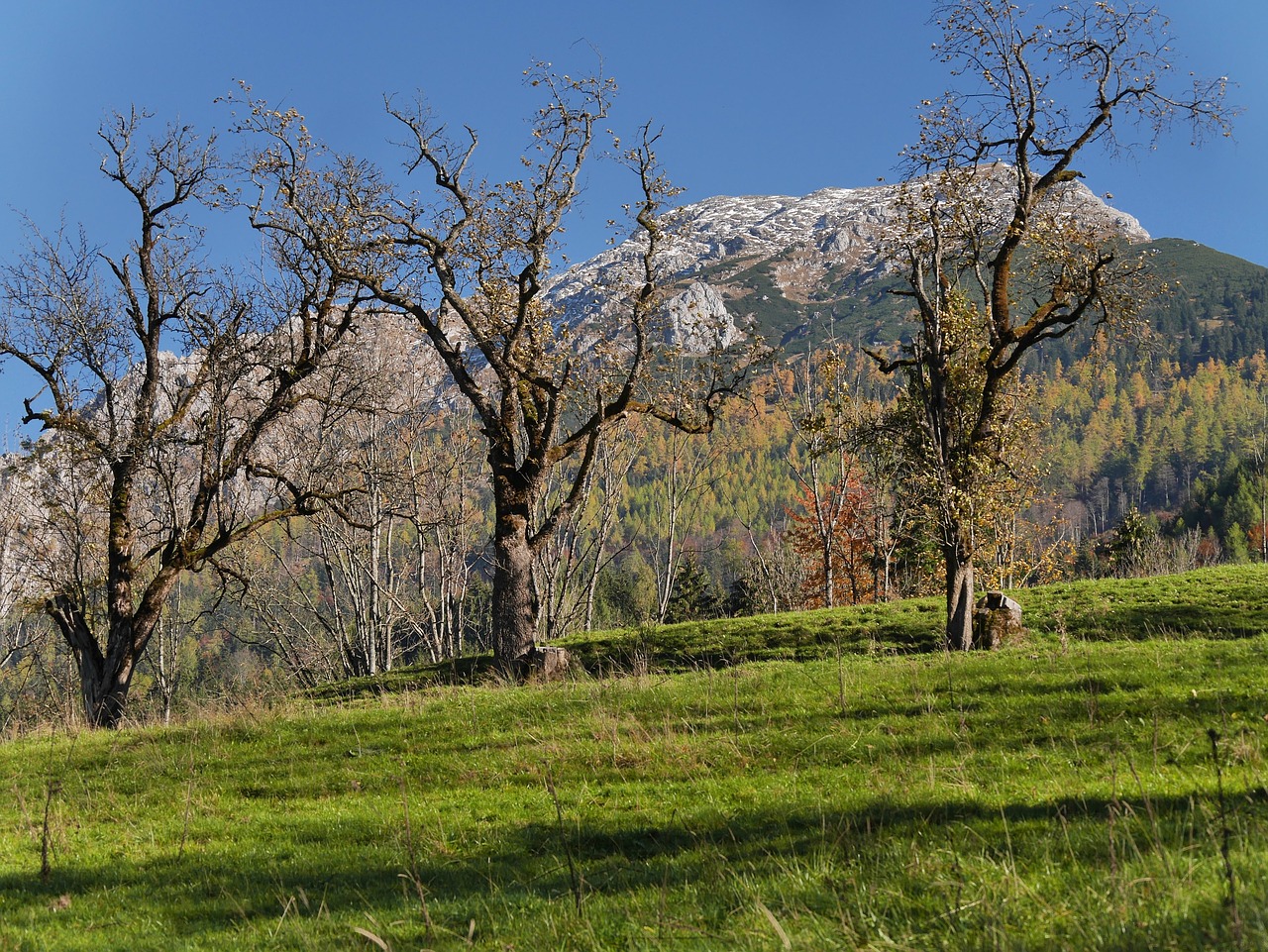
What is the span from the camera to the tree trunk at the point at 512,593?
67.0 ft

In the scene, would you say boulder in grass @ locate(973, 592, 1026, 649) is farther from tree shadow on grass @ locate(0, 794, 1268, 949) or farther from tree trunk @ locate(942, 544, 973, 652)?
tree shadow on grass @ locate(0, 794, 1268, 949)

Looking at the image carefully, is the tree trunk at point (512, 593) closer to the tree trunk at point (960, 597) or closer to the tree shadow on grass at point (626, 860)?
the tree trunk at point (960, 597)

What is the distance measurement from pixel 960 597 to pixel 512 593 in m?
9.63

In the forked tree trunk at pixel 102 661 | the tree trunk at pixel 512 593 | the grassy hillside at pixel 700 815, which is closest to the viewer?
the grassy hillside at pixel 700 815

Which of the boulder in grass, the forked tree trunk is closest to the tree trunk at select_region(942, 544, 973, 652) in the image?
the boulder in grass

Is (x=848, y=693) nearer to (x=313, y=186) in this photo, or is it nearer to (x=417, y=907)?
(x=417, y=907)

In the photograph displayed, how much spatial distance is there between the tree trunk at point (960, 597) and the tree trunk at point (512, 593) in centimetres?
897

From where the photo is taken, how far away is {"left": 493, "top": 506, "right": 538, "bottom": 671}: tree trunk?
67.0 feet

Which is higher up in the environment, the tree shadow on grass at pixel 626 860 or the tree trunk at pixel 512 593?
the tree trunk at pixel 512 593

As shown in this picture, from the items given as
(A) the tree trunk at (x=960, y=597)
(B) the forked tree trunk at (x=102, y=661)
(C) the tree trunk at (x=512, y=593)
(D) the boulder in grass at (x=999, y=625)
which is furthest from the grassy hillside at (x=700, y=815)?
(B) the forked tree trunk at (x=102, y=661)

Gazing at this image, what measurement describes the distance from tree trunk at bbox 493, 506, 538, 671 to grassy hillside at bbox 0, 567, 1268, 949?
10.8 ft

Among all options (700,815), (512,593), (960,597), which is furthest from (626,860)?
(512,593)

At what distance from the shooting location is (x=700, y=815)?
27.3 feet

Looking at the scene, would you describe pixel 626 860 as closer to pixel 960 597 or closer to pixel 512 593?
pixel 960 597
